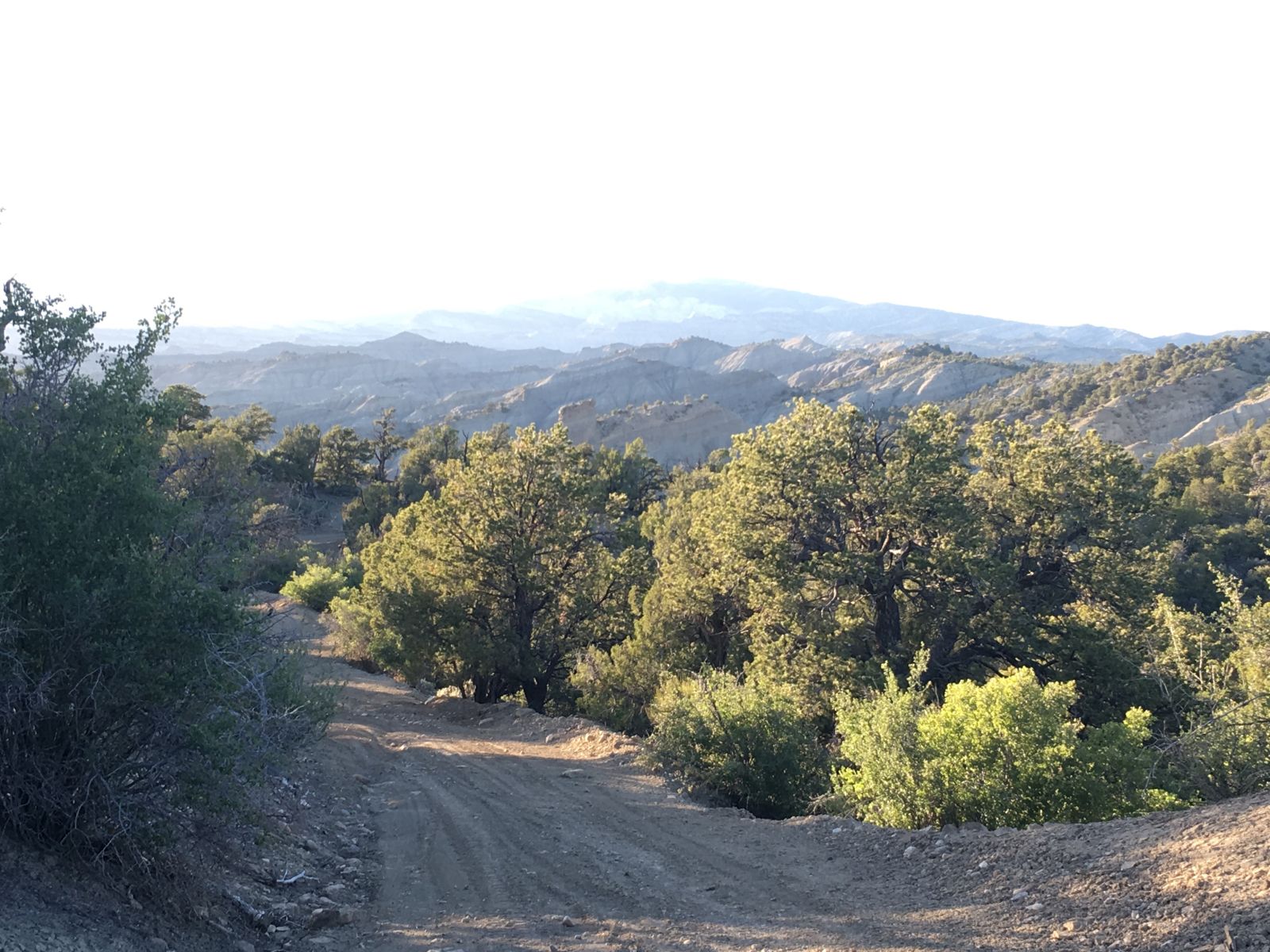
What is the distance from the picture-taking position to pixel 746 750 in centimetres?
1255

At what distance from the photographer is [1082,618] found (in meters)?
17.5

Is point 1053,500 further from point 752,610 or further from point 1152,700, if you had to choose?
point 752,610

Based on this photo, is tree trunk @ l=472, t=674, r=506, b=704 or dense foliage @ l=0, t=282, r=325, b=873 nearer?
dense foliage @ l=0, t=282, r=325, b=873

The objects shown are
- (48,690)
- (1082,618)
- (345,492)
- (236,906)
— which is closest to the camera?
(48,690)

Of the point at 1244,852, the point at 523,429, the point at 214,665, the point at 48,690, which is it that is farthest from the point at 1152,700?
the point at 48,690

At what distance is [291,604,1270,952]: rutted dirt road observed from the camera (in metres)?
6.53

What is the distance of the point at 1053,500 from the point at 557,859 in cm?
1342

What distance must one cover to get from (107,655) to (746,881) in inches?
244

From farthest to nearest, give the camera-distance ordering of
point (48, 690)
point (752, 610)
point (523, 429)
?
point (523, 429)
point (752, 610)
point (48, 690)

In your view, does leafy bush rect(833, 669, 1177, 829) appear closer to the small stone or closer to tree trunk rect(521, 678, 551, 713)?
the small stone

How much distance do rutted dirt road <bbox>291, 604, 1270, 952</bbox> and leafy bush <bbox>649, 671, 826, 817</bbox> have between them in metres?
0.91

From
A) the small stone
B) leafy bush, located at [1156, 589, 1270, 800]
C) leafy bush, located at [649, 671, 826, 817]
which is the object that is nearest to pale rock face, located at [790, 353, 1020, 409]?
leafy bush, located at [649, 671, 826, 817]

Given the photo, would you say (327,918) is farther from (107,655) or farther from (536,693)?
(536,693)

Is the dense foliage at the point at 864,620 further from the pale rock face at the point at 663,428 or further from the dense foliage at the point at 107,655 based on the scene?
the pale rock face at the point at 663,428
